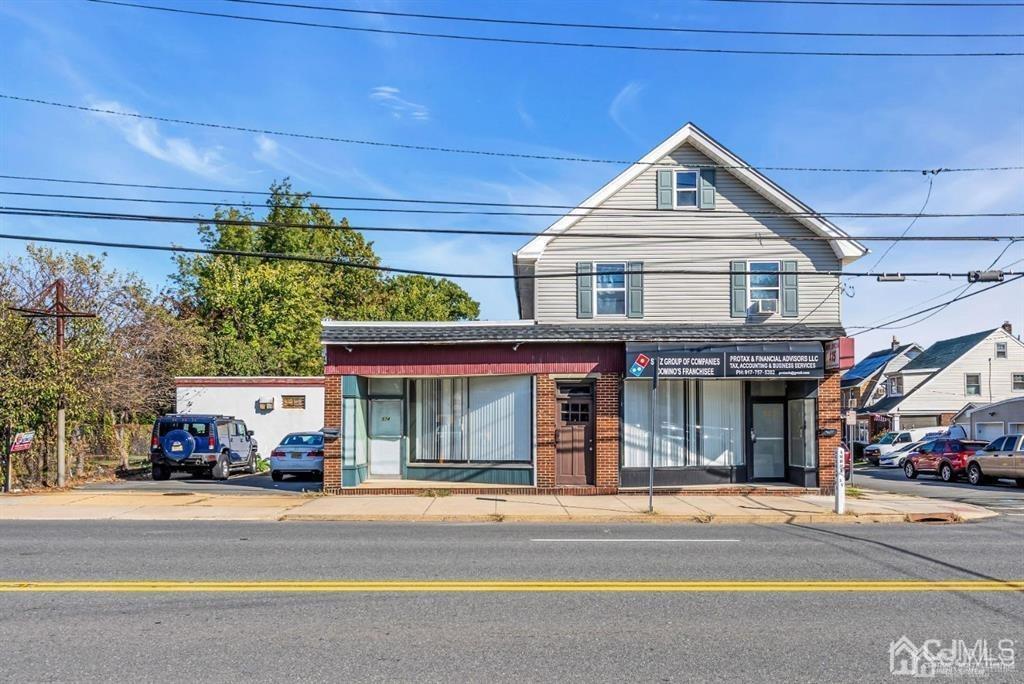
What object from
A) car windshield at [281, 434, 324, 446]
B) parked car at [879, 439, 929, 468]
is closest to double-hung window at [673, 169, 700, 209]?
car windshield at [281, 434, 324, 446]

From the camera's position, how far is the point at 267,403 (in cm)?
3036

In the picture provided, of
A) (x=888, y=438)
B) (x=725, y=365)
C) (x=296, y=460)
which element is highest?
(x=725, y=365)

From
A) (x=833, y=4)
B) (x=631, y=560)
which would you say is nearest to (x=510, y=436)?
(x=631, y=560)

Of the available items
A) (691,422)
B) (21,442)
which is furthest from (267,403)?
(691,422)

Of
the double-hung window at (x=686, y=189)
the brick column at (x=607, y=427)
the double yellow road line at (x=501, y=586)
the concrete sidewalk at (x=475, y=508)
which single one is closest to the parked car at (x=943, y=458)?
the concrete sidewalk at (x=475, y=508)

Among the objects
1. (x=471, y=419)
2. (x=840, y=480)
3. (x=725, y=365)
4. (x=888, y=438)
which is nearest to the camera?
(x=840, y=480)

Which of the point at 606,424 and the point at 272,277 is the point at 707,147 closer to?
the point at 606,424

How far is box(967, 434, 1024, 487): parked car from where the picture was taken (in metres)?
25.9

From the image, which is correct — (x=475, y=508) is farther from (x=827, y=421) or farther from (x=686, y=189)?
(x=686, y=189)

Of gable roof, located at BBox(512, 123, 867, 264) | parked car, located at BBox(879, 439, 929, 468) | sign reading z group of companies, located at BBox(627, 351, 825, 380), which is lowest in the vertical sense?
parked car, located at BBox(879, 439, 929, 468)

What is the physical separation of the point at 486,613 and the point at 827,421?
14780 mm

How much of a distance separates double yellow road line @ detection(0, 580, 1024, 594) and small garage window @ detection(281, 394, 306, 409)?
21.7 metres
